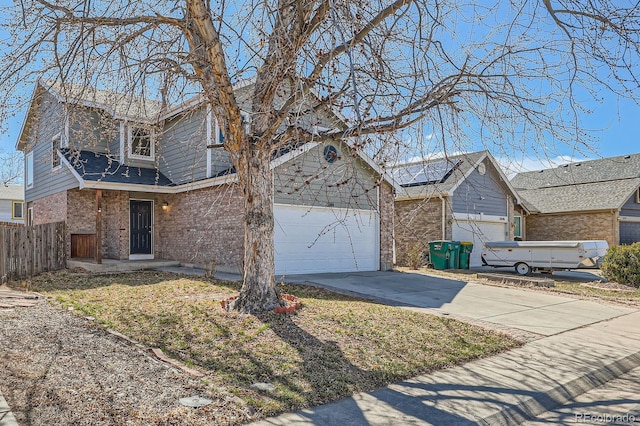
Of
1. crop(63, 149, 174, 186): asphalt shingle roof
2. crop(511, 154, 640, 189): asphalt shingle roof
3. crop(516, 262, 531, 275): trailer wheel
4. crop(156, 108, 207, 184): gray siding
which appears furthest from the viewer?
crop(511, 154, 640, 189): asphalt shingle roof

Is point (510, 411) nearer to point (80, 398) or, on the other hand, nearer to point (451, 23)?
point (80, 398)

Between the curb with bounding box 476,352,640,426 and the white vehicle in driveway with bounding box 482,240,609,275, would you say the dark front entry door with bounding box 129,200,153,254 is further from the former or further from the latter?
the curb with bounding box 476,352,640,426

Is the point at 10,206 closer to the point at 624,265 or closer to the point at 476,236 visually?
the point at 476,236

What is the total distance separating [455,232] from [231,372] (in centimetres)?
1613

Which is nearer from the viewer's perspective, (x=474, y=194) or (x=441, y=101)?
(x=441, y=101)

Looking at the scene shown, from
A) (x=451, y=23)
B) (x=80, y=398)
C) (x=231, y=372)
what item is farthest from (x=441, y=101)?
(x=80, y=398)

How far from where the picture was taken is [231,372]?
460 centimetres

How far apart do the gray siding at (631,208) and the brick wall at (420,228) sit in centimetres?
1093

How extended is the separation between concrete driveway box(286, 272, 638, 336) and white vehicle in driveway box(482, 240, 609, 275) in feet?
11.6

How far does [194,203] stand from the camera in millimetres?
14898

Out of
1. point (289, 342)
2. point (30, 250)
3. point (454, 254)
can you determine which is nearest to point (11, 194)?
point (30, 250)

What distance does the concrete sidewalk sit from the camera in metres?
3.81

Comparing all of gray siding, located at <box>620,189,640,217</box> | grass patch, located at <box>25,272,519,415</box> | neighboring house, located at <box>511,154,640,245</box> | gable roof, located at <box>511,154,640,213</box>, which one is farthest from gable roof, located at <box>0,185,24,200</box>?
gray siding, located at <box>620,189,640,217</box>

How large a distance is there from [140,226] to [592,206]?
71.0 ft
